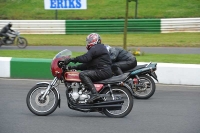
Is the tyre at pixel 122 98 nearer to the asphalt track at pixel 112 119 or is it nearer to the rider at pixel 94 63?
the asphalt track at pixel 112 119

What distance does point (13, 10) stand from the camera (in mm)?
34281

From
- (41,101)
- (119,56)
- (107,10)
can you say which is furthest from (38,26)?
(41,101)

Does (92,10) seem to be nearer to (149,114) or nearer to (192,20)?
(192,20)

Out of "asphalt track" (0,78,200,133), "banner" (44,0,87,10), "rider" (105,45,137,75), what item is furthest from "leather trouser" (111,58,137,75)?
"banner" (44,0,87,10)

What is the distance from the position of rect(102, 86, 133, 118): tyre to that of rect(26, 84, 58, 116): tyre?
0.91 m

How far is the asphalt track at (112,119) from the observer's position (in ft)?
25.5

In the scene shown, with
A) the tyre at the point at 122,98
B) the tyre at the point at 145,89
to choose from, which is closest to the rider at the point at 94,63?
the tyre at the point at 122,98

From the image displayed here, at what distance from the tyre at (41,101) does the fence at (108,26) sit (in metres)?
18.2

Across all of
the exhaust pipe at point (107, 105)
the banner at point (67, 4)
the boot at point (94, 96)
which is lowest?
the exhaust pipe at point (107, 105)

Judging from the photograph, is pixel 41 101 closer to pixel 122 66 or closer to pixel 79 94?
pixel 79 94

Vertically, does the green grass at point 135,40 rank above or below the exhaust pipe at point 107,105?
below

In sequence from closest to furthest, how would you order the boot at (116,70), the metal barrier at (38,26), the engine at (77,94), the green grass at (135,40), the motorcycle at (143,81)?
the engine at (77,94)
the boot at (116,70)
the motorcycle at (143,81)
the green grass at (135,40)
the metal barrier at (38,26)

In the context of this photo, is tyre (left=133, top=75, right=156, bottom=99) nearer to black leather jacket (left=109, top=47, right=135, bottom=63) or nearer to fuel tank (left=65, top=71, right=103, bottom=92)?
black leather jacket (left=109, top=47, right=135, bottom=63)

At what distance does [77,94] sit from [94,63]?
2.07ft
